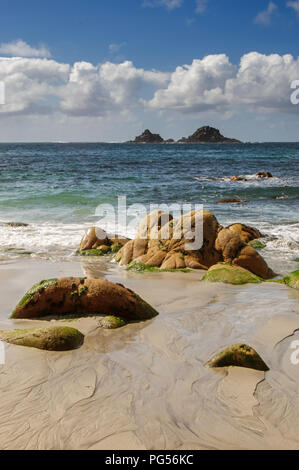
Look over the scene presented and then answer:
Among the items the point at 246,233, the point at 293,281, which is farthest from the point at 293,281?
the point at 246,233

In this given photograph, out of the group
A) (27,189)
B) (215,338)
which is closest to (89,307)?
(215,338)

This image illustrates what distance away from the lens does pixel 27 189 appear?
22.2 meters

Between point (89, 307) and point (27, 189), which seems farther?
point (27, 189)

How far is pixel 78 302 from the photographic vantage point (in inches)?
204

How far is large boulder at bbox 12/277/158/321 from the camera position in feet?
16.8

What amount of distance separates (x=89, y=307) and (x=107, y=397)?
192cm

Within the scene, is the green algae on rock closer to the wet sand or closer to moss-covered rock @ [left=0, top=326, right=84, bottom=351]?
the wet sand

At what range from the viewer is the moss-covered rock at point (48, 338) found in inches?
165

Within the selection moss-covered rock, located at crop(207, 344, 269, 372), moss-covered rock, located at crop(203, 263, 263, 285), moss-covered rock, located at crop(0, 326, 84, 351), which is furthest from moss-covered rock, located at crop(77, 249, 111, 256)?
moss-covered rock, located at crop(207, 344, 269, 372)

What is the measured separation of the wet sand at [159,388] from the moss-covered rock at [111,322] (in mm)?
86

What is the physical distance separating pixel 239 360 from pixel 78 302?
233 cm

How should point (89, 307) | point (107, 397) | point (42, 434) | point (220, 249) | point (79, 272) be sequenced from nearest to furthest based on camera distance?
point (42, 434) → point (107, 397) → point (89, 307) → point (79, 272) → point (220, 249)

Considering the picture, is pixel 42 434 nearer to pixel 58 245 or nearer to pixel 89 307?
pixel 89 307
